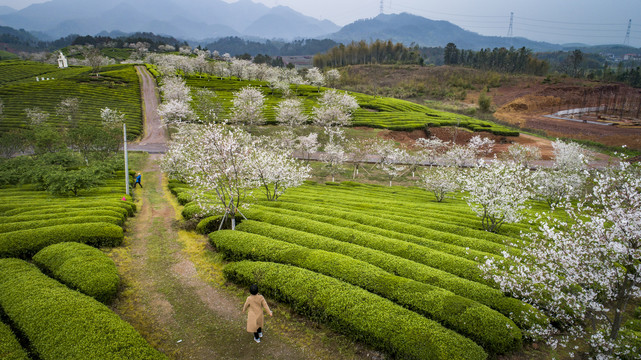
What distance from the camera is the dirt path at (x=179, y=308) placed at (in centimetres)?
1255

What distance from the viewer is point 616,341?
33.8 ft

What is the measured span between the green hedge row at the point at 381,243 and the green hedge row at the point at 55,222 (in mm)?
10092

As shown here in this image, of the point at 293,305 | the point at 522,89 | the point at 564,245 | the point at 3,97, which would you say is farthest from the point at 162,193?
the point at 522,89

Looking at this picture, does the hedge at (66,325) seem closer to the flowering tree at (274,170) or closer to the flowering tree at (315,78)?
the flowering tree at (274,170)

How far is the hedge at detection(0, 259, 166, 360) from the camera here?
1054 cm

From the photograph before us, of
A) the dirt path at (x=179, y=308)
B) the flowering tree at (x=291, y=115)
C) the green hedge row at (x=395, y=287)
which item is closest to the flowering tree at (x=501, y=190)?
the green hedge row at (x=395, y=287)

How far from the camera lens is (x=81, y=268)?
15328mm

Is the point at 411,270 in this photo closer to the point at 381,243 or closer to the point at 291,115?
the point at 381,243

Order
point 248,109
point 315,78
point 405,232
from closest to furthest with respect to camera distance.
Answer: point 405,232, point 248,109, point 315,78

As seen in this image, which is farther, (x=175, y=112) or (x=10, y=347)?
(x=175, y=112)

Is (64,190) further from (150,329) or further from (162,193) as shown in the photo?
(150,329)

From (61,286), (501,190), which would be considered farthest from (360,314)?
(501,190)

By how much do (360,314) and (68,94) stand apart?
116m

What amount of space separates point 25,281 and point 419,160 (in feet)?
183
